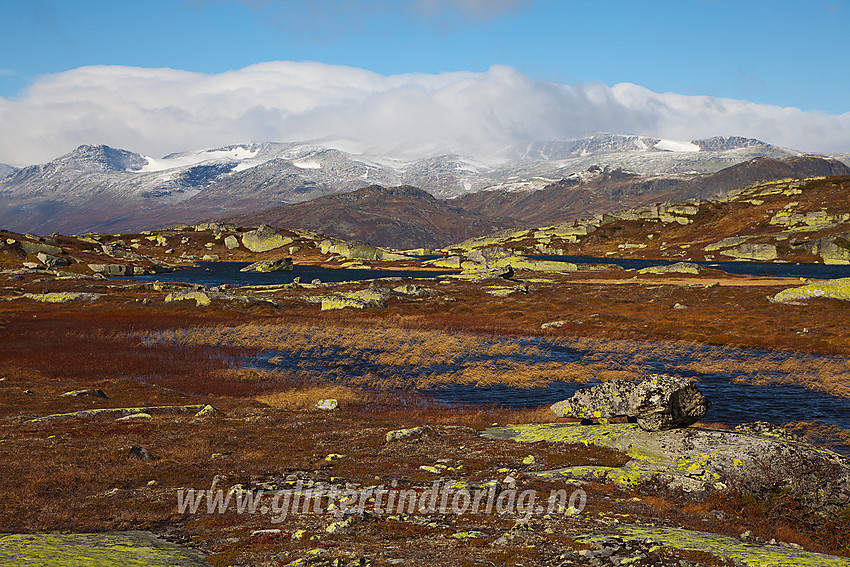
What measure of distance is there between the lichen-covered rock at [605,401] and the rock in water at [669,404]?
136 cm

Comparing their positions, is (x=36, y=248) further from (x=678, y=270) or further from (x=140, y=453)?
(x=678, y=270)

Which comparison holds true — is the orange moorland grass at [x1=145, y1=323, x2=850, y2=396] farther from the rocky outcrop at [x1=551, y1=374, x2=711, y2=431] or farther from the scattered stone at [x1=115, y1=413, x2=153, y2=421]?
the rocky outcrop at [x1=551, y1=374, x2=711, y2=431]

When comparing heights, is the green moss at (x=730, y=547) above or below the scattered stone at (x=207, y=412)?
above

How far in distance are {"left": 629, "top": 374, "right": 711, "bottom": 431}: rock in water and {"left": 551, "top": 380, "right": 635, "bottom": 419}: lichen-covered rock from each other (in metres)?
1.36

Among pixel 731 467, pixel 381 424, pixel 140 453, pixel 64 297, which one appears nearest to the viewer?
pixel 731 467

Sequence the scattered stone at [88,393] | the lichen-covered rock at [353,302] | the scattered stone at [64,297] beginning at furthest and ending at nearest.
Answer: the scattered stone at [64,297] < the lichen-covered rock at [353,302] < the scattered stone at [88,393]

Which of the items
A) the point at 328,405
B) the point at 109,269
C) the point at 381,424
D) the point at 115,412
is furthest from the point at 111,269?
the point at 381,424

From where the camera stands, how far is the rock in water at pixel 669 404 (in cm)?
2075

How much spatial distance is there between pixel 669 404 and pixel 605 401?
4.14 meters

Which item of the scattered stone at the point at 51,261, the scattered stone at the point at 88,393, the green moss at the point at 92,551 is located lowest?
the scattered stone at the point at 88,393

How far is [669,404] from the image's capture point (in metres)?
20.6

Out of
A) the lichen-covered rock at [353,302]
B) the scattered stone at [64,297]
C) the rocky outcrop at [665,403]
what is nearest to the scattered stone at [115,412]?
the rocky outcrop at [665,403]

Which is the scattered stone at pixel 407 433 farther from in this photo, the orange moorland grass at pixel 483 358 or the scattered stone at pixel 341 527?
the orange moorland grass at pixel 483 358

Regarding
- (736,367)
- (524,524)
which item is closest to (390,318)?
(736,367)
